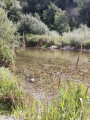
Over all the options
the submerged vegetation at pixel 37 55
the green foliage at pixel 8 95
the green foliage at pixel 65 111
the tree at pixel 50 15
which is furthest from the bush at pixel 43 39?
the green foliage at pixel 65 111

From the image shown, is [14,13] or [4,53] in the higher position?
[14,13]

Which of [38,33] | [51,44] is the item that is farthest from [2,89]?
[38,33]

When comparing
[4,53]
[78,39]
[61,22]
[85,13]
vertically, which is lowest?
[4,53]

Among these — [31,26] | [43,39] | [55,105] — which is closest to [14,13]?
[31,26]

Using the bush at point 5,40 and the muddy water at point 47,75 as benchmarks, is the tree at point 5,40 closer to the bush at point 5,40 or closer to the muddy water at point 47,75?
the bush at point 5,40

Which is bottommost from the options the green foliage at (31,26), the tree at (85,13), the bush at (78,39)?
the bush at (78,39)

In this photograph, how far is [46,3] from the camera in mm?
43438

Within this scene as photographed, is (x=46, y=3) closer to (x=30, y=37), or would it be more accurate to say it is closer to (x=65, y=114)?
(x=30, y=37)

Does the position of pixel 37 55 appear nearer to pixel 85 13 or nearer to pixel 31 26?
pixel 31 26

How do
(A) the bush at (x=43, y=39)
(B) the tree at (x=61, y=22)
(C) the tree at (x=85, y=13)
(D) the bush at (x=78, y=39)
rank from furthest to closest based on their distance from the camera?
(B) the tree at (x=61, y=22)
(C) the tree at (x=85, y=13)
(A) the bush at (x=43, y=39)
(D) the bush at (x=78, y=39)

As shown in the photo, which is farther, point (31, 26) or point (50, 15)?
point (50, 15)

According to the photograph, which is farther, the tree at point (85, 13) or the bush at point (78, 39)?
the tree at point (85, 13)

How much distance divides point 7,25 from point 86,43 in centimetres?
1197

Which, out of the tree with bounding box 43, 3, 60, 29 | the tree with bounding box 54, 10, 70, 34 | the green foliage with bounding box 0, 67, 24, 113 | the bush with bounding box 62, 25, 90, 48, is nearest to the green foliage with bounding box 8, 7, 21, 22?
the tree with bounding box 43, 3, 60, 29
